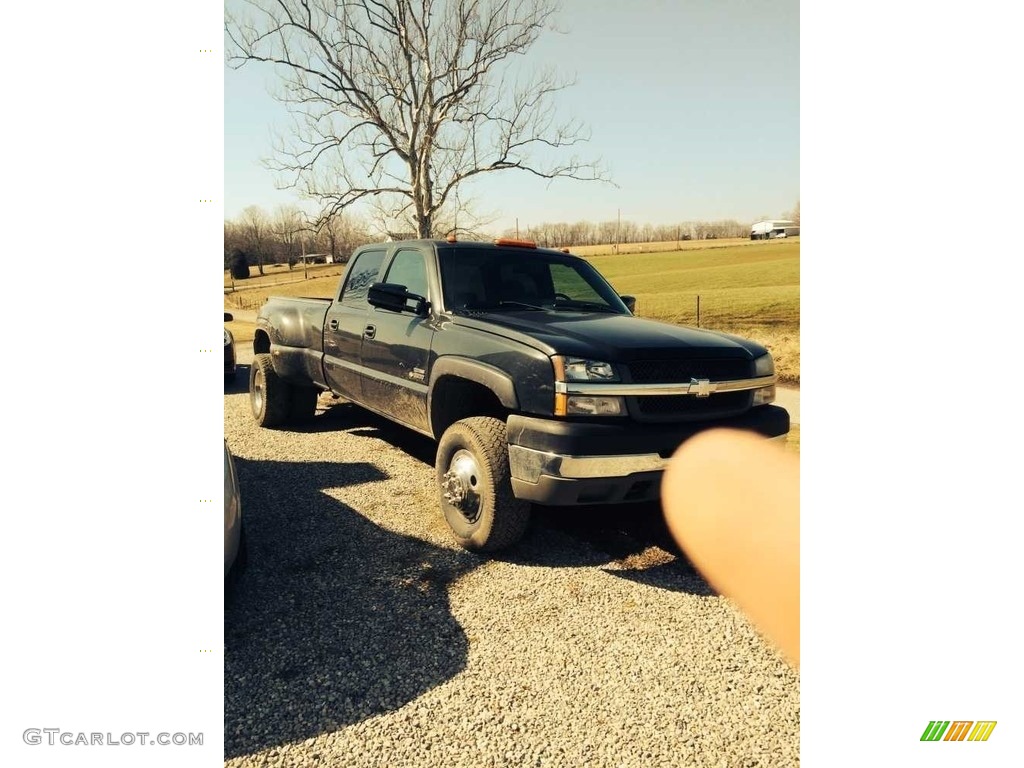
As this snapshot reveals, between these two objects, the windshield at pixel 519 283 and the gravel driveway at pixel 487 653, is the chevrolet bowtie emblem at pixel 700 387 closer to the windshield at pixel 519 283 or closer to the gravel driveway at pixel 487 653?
the gravel driveway at pixel 487 653

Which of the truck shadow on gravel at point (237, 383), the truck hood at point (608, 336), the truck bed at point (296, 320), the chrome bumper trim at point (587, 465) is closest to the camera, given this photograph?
the chrome bumper trim at point (587, 465)

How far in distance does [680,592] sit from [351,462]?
122 inches

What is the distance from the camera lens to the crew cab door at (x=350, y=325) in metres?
4.97

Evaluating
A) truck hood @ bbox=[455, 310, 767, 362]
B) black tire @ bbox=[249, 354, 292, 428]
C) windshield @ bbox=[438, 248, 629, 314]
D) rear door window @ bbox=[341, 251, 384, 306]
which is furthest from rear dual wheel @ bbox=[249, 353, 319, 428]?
truck hood @ bbox=[455, 310, 767, 362]

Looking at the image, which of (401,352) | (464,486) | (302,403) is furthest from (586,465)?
(302,403)

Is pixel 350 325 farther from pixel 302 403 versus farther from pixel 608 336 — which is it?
pixel 608 336

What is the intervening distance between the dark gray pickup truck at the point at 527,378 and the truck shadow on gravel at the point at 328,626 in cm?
50

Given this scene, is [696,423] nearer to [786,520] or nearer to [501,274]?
[786,520]

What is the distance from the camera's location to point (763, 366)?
3.68 meters

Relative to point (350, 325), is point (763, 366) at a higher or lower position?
lower
